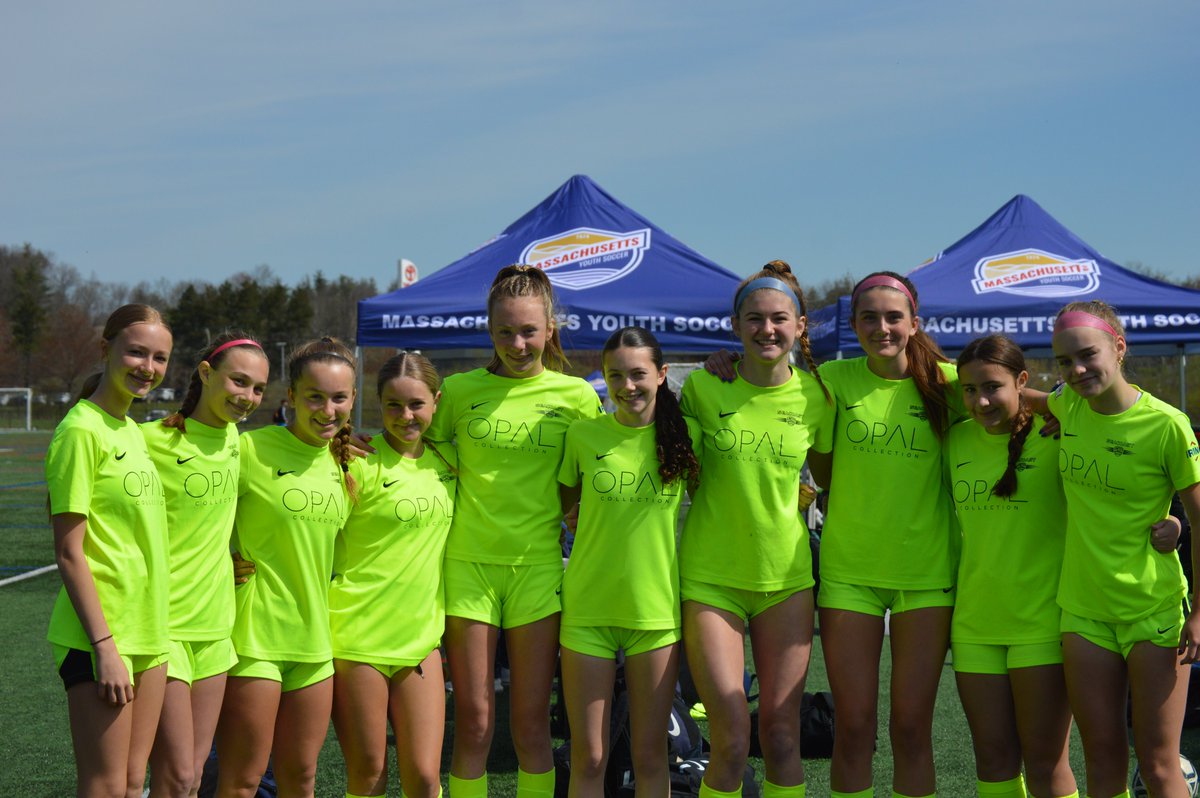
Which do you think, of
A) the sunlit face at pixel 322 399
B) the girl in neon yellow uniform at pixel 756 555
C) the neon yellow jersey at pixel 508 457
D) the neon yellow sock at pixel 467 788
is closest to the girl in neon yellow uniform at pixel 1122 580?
the girl in neon yellow uniform at pixel 756 555

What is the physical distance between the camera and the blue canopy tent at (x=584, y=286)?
8.00 metres

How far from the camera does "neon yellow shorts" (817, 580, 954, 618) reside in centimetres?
377

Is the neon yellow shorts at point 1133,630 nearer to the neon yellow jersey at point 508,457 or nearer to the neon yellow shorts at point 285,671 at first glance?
the neon yellow jersey at point 508,457

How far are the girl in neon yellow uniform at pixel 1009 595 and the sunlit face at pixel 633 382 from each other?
1.09 m

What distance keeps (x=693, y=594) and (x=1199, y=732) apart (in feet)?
11.0

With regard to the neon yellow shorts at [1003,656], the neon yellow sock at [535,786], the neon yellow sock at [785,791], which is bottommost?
the neon yellow sock at [785,791]

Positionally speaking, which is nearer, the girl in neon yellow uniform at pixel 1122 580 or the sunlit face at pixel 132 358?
the sunlit face at pixel 132 358

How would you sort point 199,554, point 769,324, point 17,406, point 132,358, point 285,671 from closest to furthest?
point 132,358, point 199,554, point 285,671, point 769,324, point 17,406

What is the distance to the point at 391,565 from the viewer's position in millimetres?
3689

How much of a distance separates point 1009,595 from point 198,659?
263 centimetres

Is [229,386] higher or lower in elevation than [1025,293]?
lower

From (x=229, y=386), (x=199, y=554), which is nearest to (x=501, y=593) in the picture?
(x=199, y=554)

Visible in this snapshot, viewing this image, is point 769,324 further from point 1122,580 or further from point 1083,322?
point 1122,580

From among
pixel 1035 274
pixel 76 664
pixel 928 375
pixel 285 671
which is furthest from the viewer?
pixel 1035 274
